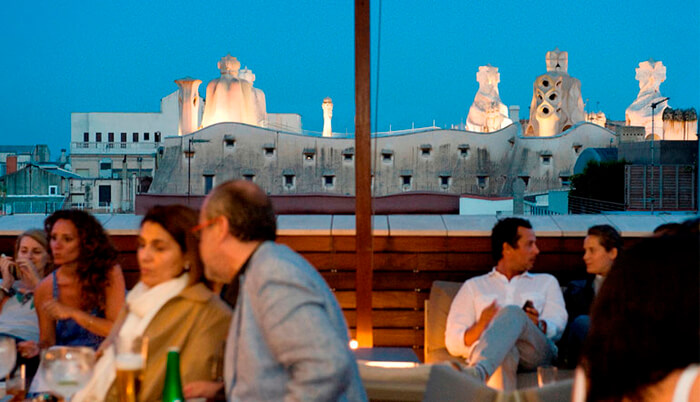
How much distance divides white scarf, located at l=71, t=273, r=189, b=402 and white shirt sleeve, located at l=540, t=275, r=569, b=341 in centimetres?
230

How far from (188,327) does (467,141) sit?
4983 cm

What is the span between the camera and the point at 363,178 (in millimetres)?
4828

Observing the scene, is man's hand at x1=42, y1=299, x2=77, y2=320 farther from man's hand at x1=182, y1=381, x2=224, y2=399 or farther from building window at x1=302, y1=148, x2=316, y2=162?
building window at x1=302, y1=148, x2=316, y2=162

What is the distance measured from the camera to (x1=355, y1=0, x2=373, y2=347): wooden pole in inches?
186

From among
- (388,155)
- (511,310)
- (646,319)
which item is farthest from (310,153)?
(646,319)

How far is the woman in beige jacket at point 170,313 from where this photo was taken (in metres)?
2.33

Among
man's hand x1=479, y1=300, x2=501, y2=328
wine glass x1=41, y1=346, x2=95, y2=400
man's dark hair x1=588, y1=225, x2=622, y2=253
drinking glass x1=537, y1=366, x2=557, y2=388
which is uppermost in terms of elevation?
man's dark hair x1=588, y1=225, x2=622, y2=253

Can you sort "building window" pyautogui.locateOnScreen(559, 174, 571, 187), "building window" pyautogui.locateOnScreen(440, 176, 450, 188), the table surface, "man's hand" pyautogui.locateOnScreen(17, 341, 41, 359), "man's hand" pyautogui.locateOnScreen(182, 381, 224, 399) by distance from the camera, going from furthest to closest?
"building window" pyautogui.locateOnScreen(559, 174, 571, 187) < "building window" pyautogui.locateOnScreen(440, 176, 450, 188) < the table surface < "man's hand" pyautogui.locateOnScreen(17, 341, 41, 359) < "man's hand" pyautogui.locateOnScreen(182, 381, 224, 399)

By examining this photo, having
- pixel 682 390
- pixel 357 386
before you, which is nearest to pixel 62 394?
pixel 357 386

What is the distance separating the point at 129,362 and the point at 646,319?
4.50ft

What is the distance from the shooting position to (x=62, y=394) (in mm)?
2166

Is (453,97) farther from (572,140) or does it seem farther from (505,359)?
(505,359)

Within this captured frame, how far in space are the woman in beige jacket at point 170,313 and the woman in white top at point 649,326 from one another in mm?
1427

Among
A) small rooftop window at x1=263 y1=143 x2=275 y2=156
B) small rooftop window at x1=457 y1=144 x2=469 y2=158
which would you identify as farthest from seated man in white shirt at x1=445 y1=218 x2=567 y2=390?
small rooftop window at x1=457 y1=144 x2=469 y2=158
